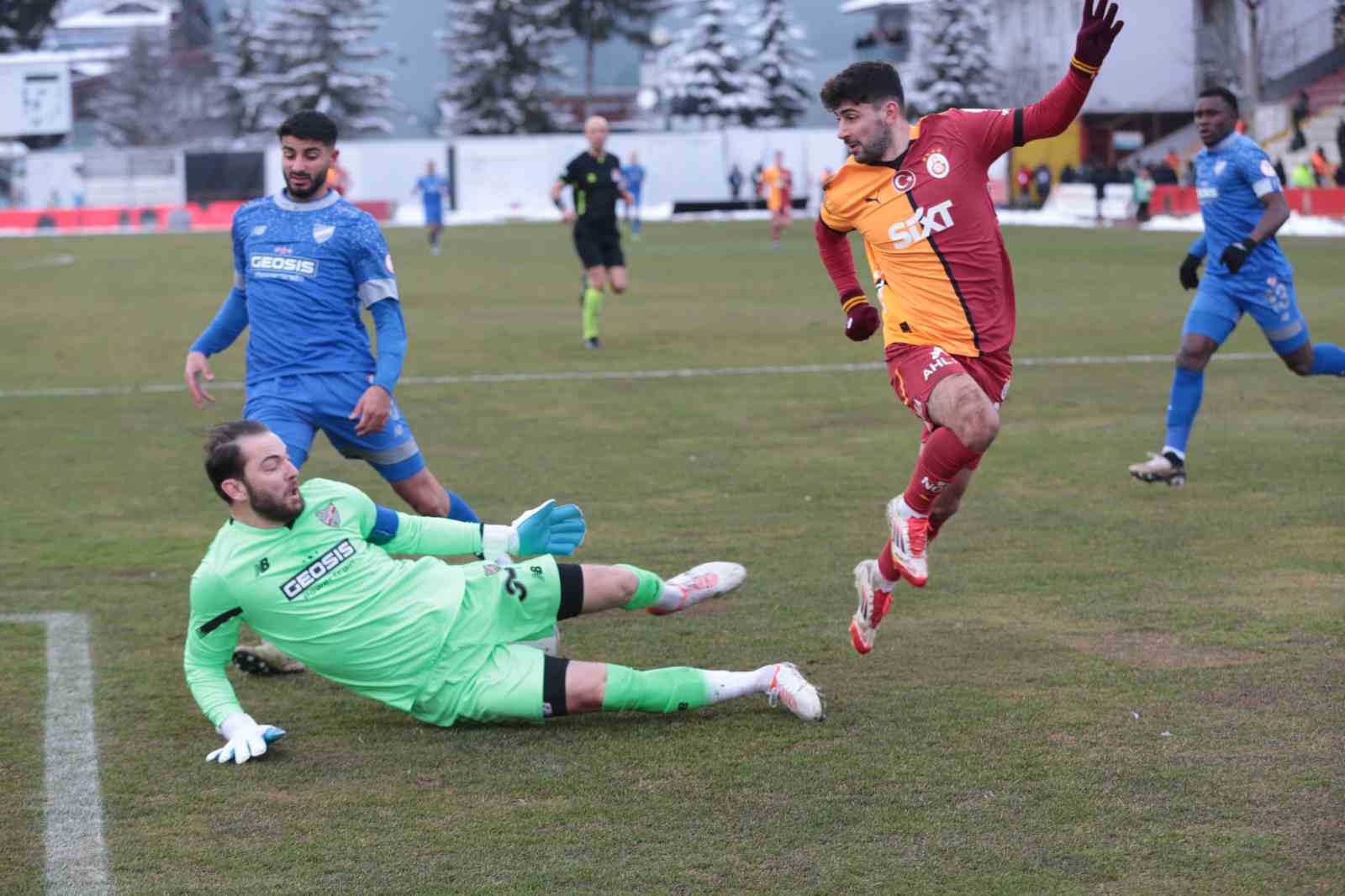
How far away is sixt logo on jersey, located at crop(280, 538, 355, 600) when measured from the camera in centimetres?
555

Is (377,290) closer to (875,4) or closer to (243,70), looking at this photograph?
(875,4)

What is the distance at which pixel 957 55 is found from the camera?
78.3 meters

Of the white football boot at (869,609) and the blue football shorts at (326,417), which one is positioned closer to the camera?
the white football boot at (869,609)

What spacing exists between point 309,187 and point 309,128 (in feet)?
0.88

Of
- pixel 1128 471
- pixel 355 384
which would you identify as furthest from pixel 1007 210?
pixel 355 384

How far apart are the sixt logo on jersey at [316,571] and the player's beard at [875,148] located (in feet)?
8.51

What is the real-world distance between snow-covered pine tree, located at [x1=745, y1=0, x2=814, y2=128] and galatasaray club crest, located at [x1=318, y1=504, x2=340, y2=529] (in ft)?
275

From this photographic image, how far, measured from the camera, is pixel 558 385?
15.7 m

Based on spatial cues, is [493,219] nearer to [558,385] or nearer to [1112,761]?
[558,385]

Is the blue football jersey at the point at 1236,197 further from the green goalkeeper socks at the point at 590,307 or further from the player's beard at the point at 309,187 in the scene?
the green goalkeeper socks at the point at 590,307

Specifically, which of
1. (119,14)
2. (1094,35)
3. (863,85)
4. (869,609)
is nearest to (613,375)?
(863,85)

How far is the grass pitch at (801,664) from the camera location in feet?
15.1

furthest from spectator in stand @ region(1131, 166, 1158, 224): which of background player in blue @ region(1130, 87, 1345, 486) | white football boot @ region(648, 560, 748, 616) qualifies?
white football boot @ region(648, 560, 748, 616)

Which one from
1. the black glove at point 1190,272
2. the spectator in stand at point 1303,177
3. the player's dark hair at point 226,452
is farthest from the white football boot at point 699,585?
the spectator in stand at point 1303,177
